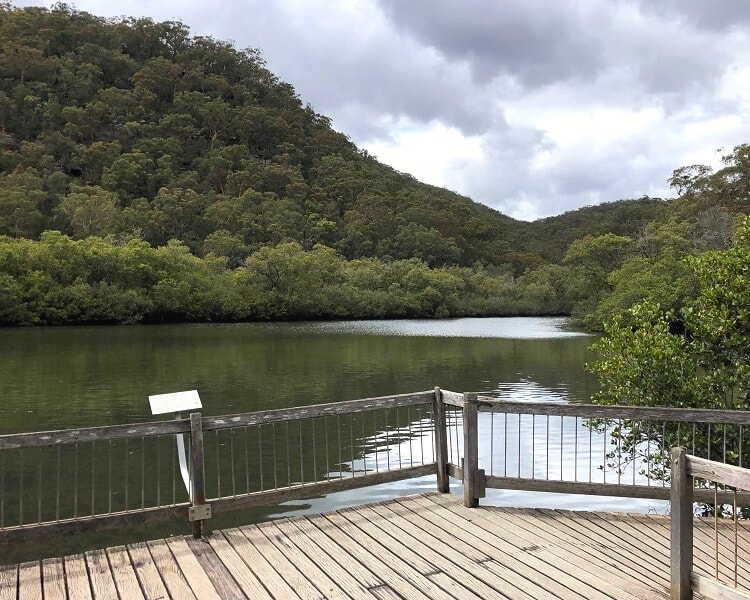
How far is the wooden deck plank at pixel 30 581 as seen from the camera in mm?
4160

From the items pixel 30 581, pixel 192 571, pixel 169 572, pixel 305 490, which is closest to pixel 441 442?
pixel 305 490

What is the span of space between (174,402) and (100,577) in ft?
4.97

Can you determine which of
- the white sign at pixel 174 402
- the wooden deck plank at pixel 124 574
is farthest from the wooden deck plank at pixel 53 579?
the white sign at pixel 174 402

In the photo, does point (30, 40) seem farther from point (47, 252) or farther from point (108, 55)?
point (47, 252)

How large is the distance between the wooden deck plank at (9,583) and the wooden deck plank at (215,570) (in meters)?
1.15

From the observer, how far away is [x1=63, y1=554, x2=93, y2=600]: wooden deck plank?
13.7 ft

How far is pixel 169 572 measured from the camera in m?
4.52

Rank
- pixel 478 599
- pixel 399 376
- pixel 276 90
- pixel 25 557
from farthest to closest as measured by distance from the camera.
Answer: pixel 276 90, pixel 399 376, pixel 25 557, pixel 478 599

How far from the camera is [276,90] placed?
132m

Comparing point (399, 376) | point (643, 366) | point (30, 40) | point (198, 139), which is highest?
point (30, 40)

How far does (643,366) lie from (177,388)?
15.1m

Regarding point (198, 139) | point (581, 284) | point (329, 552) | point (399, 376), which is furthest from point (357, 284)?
point (329, 552)

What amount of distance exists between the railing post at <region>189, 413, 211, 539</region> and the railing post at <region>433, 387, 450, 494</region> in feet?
7.10

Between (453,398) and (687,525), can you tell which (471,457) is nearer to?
(453,398)
